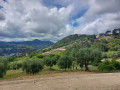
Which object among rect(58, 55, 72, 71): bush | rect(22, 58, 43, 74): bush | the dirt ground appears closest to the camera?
the dirt ground

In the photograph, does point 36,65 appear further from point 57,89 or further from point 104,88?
point 104,88

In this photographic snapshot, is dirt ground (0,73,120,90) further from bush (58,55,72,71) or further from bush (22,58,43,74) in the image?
bush (58,55,72,71)

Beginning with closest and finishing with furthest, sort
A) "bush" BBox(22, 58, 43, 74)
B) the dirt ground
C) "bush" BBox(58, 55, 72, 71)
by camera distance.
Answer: the dirt ground
"bush" BBox(22, 58, 43, 74)
"bush" BBox(58, 55, 72, 71)

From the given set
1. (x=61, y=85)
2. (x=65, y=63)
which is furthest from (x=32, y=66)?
(x=61, y=85)

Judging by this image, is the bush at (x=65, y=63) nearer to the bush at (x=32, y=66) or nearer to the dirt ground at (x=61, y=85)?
the bush at (x=32, y=66)

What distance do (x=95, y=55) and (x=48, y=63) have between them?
20662 millimetres

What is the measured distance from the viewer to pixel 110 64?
74.2 feet

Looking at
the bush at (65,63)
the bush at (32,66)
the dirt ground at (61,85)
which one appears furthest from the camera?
the bush at (65,63)

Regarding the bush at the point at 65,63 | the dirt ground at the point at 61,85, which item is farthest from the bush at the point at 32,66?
the dirt ground at the point at 61,85

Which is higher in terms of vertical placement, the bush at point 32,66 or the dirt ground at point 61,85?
the bush at point 32,66

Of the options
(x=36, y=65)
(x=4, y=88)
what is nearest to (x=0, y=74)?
(x=36, y=65)

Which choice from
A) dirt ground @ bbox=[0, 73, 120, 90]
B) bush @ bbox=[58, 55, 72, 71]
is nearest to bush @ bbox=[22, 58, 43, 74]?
bush @ bbox=[58, 55, 72, 71]

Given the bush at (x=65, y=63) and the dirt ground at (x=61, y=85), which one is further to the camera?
the bush at (x=65, y=63)

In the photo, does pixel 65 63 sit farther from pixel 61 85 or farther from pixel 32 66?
pixel 61 85
